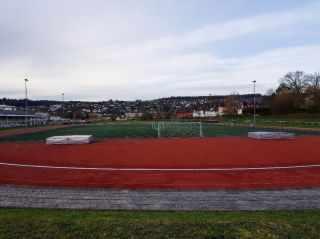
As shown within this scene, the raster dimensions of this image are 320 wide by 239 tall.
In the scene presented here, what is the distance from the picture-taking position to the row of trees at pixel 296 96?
87562 mm

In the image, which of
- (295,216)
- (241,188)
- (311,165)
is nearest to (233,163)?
(311,165)

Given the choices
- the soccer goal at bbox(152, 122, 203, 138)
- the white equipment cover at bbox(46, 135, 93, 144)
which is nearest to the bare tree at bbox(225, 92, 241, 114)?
the soccer goal at bbox(152, 122, 203, 138)

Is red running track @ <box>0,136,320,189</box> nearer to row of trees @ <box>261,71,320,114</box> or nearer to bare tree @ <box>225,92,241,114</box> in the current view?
row of trees @ <box>261,71,320,114</box>

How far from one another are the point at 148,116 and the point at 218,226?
107 metres

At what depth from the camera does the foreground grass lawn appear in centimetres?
732

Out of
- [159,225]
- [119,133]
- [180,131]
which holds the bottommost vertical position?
[180,131]

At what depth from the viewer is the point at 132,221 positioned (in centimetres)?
828

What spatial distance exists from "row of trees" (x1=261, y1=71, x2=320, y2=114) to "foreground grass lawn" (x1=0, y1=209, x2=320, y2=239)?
83621mm

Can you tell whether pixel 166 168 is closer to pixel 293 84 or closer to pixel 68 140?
pixel 68 140

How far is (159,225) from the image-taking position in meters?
7.91

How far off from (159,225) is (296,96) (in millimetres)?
96193

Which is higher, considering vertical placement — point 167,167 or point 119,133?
point 167,167

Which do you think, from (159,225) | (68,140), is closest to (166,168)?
(159,225)

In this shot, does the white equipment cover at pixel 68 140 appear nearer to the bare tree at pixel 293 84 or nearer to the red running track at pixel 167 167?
the red running track at pixel 167 167
